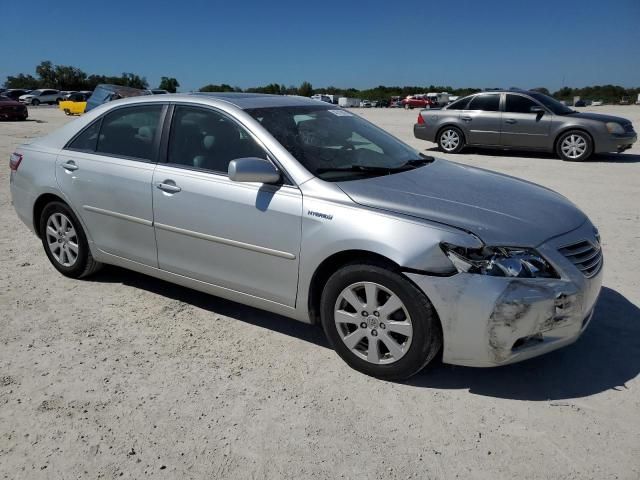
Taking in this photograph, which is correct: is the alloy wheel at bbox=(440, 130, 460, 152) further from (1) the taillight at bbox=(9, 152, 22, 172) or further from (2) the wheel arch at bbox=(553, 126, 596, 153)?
(1) the taillight at bbox=(9, 152, 22, 172)

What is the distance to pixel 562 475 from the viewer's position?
7.98ft

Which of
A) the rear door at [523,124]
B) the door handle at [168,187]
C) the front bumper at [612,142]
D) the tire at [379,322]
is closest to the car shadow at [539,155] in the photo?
the front bumper at [612,142]

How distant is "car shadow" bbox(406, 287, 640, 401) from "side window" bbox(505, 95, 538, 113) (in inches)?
381

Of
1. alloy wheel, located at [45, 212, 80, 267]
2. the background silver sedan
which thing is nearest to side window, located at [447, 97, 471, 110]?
the background silver sedan

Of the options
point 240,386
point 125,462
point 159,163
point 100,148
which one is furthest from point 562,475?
point 100,148

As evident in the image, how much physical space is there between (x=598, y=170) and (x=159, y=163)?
956 centimetres

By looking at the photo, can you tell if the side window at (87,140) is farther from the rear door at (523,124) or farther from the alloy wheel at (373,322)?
the rear door at (523,124)

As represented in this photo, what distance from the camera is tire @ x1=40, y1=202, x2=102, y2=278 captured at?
180 inches

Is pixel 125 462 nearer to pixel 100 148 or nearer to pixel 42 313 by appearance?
pixel 42 313

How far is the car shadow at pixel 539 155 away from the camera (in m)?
12.3

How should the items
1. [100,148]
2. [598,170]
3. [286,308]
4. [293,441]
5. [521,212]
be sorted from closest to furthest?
[293,441] → [521,212] → [286,308] → [100,148] → [598,170]

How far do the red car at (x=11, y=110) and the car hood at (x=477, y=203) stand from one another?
2722 centimetres

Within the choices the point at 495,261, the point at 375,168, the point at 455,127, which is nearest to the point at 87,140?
the point at 375,168

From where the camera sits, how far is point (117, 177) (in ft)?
13.5
